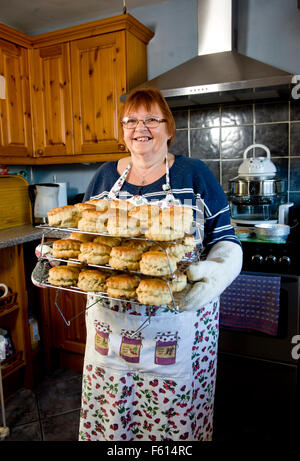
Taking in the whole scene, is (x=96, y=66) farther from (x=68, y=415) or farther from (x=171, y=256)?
(x=68, y=415)

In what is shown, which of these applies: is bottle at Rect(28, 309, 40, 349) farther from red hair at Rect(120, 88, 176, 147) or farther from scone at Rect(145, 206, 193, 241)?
scone at Rect(145, 206, 193, 241)

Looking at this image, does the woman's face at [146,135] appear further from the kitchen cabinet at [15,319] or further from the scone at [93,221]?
the kitchen cabinet at [15,319]

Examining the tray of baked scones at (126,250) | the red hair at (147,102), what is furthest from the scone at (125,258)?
the red hair at (147,102)

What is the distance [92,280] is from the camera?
0.89 meters

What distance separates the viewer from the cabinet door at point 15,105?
91.4 inches

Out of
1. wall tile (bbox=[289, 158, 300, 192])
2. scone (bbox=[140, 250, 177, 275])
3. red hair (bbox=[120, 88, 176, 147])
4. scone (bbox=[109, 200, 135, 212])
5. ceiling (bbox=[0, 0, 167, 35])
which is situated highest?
ceiling (bbox=[0, 0, 167, 35])

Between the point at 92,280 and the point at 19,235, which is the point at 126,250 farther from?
the point at 19,235

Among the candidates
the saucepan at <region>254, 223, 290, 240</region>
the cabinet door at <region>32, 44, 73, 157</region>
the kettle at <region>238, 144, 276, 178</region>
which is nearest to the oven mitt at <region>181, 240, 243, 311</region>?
the saucepan at <region>254, 223, 290, 240</region>

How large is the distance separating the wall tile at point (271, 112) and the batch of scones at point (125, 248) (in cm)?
156

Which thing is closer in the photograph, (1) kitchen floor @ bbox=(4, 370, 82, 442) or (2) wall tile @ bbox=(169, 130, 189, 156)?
(1) kitchen floor @ bbox=(4, 370, 82, 442)

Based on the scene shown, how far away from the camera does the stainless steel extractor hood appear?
1753 millimetres

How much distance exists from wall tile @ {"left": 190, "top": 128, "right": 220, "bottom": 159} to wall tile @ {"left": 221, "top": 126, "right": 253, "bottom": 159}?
1.7 inches

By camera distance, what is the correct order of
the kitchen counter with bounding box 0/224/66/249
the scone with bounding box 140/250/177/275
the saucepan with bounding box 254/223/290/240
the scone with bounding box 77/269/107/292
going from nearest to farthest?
1. the scone with bounding box 140/250/177/275
2. the scone with bounding box 77/269/107/292
3. the saucepan with bounding box 254/223/290/240
4. the kitchen counter with bounding box 0/224/66/249

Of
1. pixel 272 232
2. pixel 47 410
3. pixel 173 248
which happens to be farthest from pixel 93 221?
pixel 47 410
